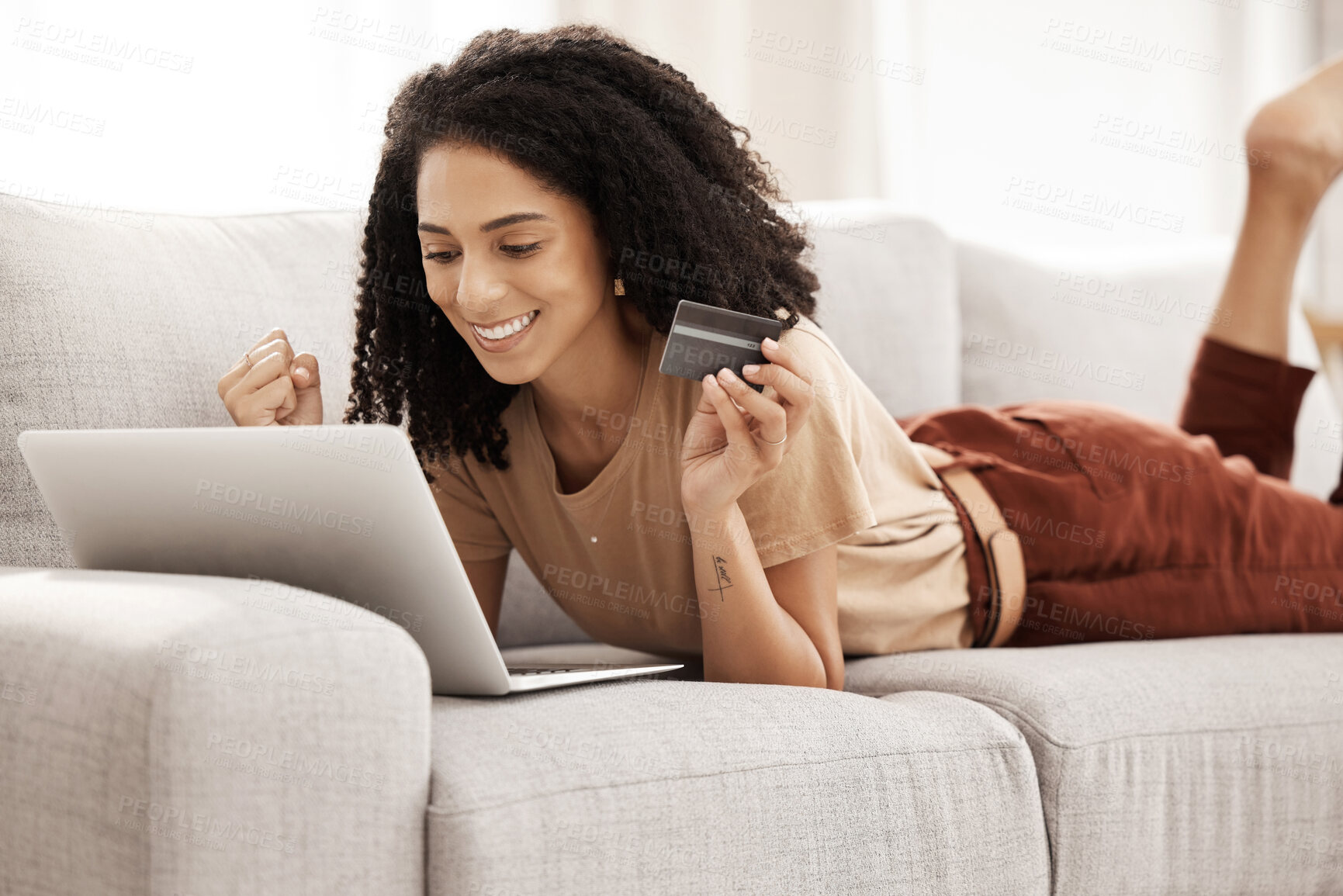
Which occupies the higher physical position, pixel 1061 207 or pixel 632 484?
pixel 1061 207

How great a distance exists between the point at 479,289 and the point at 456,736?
1.44 feet

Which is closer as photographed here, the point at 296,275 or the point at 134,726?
the point at 134,726

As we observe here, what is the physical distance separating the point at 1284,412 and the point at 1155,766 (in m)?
0.98

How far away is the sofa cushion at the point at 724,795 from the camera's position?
0.76m

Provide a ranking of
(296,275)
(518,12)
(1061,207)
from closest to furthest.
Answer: (296,275), (518,12), (1061,207)

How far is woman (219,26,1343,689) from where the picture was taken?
1118 millimetres

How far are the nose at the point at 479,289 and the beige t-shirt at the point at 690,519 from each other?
0.69 ft

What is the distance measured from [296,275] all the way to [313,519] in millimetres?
640

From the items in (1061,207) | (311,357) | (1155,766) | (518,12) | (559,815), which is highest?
(518,12)

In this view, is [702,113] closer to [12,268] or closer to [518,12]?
[12,268]

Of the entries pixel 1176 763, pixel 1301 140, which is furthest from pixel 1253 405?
pixel 1176 763

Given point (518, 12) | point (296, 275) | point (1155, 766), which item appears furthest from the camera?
point (518, 12)

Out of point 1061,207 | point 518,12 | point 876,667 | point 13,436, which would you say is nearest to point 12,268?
point 13,436

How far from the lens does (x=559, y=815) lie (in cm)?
77
